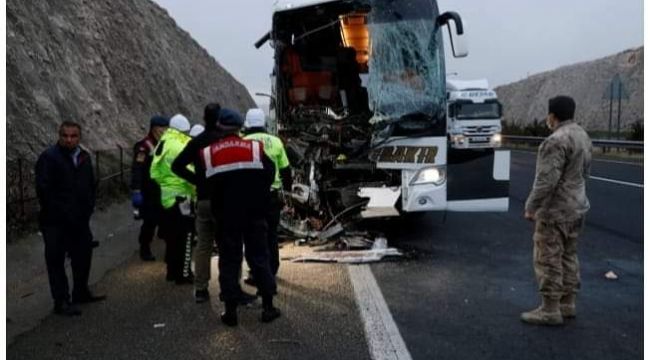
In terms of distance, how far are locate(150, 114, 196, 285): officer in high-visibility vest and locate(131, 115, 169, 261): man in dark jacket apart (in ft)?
1.56

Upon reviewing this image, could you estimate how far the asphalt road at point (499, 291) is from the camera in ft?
16.7

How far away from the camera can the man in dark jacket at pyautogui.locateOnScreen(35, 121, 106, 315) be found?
6113mm

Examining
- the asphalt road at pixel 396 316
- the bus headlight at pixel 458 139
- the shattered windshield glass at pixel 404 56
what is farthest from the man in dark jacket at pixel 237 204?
the bus headlight at pixel 458 139

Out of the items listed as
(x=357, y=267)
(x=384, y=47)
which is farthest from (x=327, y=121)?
(x=357, y=267)

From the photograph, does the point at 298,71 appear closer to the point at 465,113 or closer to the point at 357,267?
the point at 357,267

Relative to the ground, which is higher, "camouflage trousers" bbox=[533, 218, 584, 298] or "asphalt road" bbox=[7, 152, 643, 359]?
"camouflage trousers" bbox=[533, 218, 584, 298]

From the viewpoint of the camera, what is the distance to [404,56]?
9.34 metres

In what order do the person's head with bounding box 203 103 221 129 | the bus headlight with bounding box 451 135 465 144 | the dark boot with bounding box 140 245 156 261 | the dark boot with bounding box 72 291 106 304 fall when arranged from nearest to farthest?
the person's head with bounding box 203 103 221 129 → the dark boot with bounding box 72 291 106 304 → the dark boot with bounding box 140 245 156 261 → the bus headlight with bounding box 451 135 465 144

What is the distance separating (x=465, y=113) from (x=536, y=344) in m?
23.7

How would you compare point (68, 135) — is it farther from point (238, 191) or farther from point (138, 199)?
point (138, 199)

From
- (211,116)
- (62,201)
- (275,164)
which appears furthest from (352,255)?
(62,201)

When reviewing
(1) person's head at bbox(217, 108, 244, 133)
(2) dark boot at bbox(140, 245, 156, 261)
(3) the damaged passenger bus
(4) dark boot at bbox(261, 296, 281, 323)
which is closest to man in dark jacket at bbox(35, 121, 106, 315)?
(1) person's head at bbox(217, 108, 244, 133)

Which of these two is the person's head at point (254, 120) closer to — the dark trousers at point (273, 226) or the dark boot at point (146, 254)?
the dark trousers at point (273, 226)

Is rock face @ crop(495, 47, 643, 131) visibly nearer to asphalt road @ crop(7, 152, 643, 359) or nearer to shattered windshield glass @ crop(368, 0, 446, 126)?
shattered windshield glass @ crop(368, 0, 446, 126)
